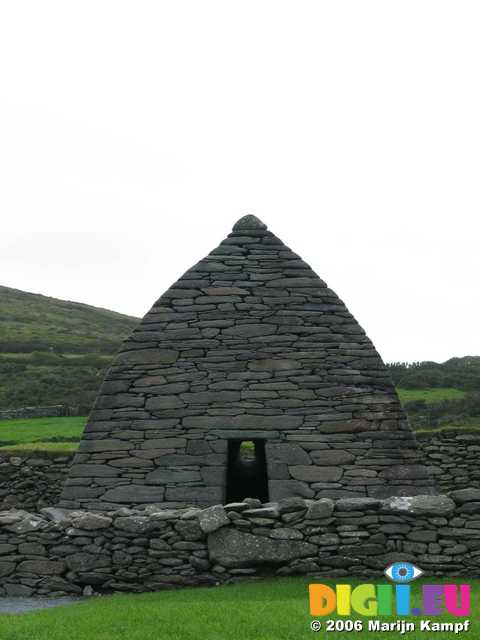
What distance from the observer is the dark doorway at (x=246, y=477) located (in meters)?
15.0

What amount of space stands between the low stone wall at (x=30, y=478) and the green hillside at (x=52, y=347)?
54.5 ft

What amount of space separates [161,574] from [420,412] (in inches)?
753

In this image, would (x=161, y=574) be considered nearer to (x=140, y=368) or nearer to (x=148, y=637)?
(x=148, y=637)

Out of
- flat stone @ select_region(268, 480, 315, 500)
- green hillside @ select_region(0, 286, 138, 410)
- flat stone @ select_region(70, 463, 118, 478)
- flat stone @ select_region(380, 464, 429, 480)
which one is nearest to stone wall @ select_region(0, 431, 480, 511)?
flat stone @ select_region(70, 463, 118, 478)

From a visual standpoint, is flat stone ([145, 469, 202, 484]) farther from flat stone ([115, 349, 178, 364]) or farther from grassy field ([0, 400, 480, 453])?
grassy field ([0, 400, 480, 453])

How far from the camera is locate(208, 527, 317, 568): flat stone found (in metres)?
8.65

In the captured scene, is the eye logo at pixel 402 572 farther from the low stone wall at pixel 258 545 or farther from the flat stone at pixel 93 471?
the flat stone at pixel 93 471

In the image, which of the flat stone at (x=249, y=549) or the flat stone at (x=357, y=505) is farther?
the flat stone at (x=357, y=505)

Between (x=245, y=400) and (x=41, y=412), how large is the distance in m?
23.0

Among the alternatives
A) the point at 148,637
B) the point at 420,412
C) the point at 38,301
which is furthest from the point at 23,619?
the point at 38,301

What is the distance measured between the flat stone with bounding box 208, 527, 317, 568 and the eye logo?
0.91 m

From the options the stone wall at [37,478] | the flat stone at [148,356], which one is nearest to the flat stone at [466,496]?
the flat stone at [148,356]

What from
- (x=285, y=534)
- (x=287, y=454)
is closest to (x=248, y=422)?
(x=287, y=454)

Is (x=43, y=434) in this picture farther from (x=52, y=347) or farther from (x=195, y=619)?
(x=52, y=347)
